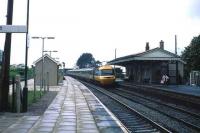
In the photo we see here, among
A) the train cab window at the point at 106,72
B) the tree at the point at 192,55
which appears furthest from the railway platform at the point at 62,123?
the tree at the point at 192,55

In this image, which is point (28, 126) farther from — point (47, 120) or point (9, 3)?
point (9, 3)

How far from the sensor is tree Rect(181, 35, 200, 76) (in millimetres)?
70438

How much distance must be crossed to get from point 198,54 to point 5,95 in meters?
57.9

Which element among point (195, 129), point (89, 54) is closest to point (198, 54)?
point (195, 129)

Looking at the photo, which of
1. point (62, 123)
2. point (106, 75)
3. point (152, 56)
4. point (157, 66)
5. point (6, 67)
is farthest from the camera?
point (157, 66)

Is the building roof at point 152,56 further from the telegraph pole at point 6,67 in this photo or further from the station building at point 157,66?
the telegraph pole at point 6,67

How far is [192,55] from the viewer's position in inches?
2842

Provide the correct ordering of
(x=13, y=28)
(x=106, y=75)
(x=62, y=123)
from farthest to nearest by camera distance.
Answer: (x=106, y=75), (x=13, y=28), (x=62, y=123)

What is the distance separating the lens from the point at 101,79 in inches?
1895

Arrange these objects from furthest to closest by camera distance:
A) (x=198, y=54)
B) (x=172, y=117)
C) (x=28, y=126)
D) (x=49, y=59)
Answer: (x=198, y=54) < (x=49, y=59) < (x=172, y=117) < (x=28, y=126)

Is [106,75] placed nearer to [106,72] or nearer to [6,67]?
[106,72]

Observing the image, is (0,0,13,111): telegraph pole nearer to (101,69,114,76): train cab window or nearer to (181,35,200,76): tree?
(101,69,114,76): train cab window

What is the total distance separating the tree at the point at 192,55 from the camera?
7044 cm

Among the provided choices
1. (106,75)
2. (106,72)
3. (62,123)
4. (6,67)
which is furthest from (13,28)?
(106,72)
